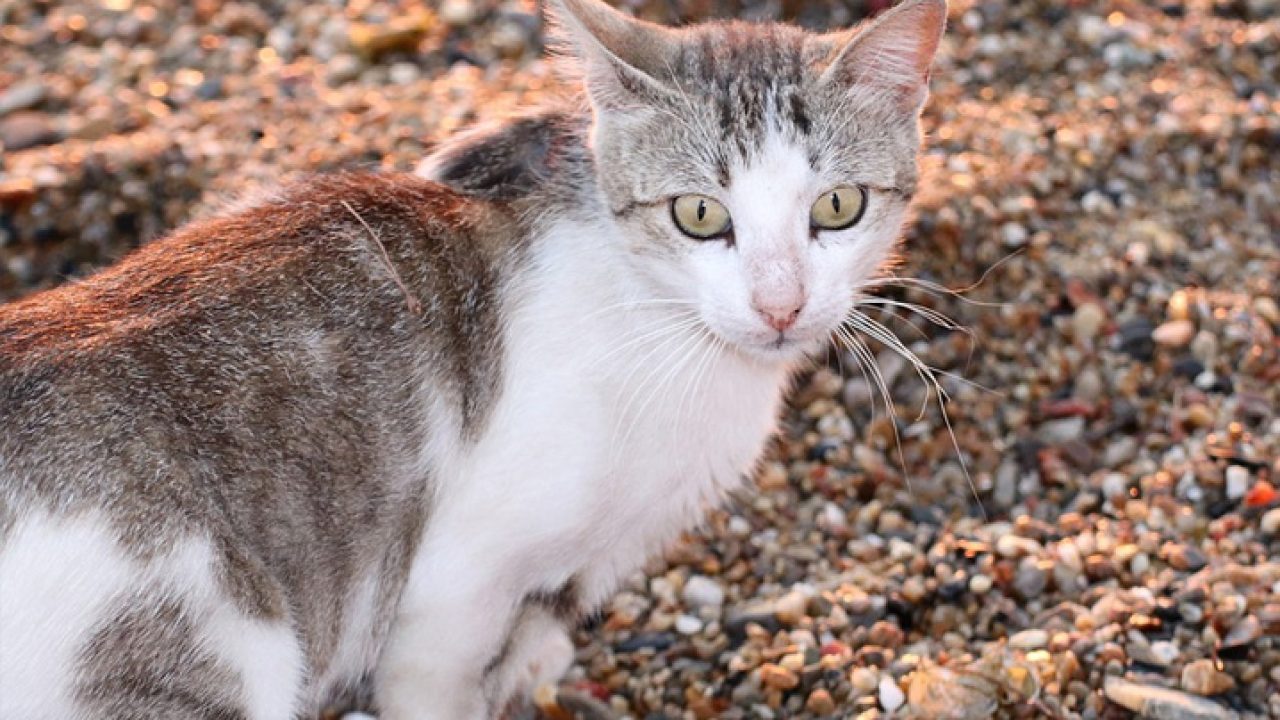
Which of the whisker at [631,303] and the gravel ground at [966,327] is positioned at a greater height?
the whisker at [631,303]

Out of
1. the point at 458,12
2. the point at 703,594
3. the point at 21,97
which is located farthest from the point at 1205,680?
the point at 21,97

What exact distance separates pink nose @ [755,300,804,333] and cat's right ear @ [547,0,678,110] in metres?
0.48

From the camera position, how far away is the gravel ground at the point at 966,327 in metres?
3.25

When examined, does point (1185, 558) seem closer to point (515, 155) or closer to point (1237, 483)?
point (1237, 483)

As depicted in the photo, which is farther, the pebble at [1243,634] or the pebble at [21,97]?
the pebble at [21,97]

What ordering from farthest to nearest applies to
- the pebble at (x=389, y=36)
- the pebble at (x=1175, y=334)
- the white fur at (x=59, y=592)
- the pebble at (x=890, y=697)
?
the pebble at (x=389, y=36)
the pebble at (x=1175, y=334)
the pebble at (x=890, y=697)
the white fur at (x=59, y=592)

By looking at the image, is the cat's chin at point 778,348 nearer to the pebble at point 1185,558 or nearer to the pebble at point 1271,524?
the pebble at point 1185,558

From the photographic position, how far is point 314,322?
2754mm

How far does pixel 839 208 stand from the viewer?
2789mm

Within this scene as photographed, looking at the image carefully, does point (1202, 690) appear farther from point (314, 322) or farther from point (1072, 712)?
point (314, 322)

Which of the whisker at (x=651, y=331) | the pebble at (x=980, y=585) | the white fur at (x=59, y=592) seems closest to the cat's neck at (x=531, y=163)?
the whisker at (x=651, y=331)

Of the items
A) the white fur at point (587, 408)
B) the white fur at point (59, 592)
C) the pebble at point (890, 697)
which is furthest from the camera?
the pebble at point (890, 697)

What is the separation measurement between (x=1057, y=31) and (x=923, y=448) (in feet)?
5.91

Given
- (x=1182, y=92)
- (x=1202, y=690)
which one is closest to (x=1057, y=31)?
(x=1182, y=92)
